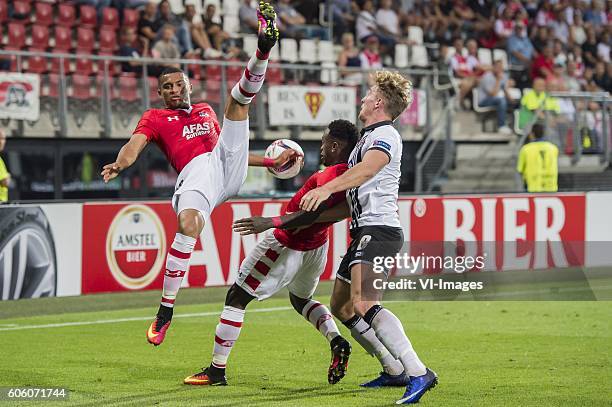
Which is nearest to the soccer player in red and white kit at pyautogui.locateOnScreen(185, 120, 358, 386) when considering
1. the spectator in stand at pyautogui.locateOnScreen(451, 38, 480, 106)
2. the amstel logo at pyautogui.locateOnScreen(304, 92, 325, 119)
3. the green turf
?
the green turf

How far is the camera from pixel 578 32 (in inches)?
1101

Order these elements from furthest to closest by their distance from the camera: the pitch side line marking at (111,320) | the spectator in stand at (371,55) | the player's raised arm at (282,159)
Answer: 1. the spectator in stand at (371,55)
2. the pitch side line marking at (111,320)
3. the player's raised arm at (282,159)

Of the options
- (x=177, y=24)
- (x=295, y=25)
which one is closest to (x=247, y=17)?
(x=295, y=25)

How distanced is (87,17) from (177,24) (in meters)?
1.56

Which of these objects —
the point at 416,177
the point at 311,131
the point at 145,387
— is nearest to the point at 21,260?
the point at 145,387

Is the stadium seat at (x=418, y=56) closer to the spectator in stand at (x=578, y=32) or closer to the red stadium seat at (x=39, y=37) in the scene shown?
the spectator in stand at (x=578, y=32)

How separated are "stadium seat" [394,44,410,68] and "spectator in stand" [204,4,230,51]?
4092 millimetres

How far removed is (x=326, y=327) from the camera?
8.66 metres

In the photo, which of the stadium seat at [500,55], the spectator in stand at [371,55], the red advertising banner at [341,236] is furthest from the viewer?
the stadium seat at [500,55]

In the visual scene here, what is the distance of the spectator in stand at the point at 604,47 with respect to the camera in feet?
90.2

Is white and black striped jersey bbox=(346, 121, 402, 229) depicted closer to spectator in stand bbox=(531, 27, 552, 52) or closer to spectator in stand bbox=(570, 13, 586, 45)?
spectator in stand bbox=(531, 27, 552, 52)

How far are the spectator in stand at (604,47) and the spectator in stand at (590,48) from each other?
0.38ft

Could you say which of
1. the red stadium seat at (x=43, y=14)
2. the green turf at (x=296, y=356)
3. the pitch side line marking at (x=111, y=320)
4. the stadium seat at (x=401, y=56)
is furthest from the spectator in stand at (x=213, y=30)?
the pitch side line marking at (x=111, y=320)

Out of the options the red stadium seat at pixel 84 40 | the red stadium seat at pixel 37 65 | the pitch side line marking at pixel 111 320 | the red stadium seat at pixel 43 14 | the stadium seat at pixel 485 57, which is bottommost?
the pitch side line marking at pixel 111 320
